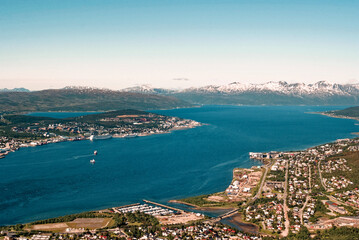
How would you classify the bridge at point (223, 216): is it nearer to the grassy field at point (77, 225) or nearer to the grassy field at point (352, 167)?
the grassy field at point (77, 225)

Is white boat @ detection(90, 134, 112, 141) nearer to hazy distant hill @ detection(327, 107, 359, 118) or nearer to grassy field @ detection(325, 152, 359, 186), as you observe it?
grassy field @ detection(325, 152, 359, 186)

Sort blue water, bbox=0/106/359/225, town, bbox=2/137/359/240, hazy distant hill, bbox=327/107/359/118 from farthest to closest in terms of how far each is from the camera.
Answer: hazy distant hill, bbox=327/107/359/118
blue water, bbox=0/106/359/225
town, bbox=2/137/359/240

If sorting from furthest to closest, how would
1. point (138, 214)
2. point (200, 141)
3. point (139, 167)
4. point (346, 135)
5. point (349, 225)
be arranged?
1. point (346, 135)
2. point (200, 141)
3. point (139, 167)
4. point (138, 214)
5. point (349, 225)

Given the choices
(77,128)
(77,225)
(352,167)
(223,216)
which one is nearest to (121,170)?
(77,225)

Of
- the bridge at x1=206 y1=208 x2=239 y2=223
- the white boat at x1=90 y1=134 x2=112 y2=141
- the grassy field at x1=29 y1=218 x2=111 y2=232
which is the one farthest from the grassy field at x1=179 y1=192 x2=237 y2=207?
the white boat at x1=90 y1=134 x2=112 y2=141

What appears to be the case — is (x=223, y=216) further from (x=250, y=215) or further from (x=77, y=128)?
(x=77, y=128)

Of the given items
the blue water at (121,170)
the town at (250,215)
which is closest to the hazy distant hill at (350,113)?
the blue water at (121,170)

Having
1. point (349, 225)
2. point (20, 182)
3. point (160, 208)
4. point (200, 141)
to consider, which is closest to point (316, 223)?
point (349, 225)

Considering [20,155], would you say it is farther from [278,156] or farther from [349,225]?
[349,225]
